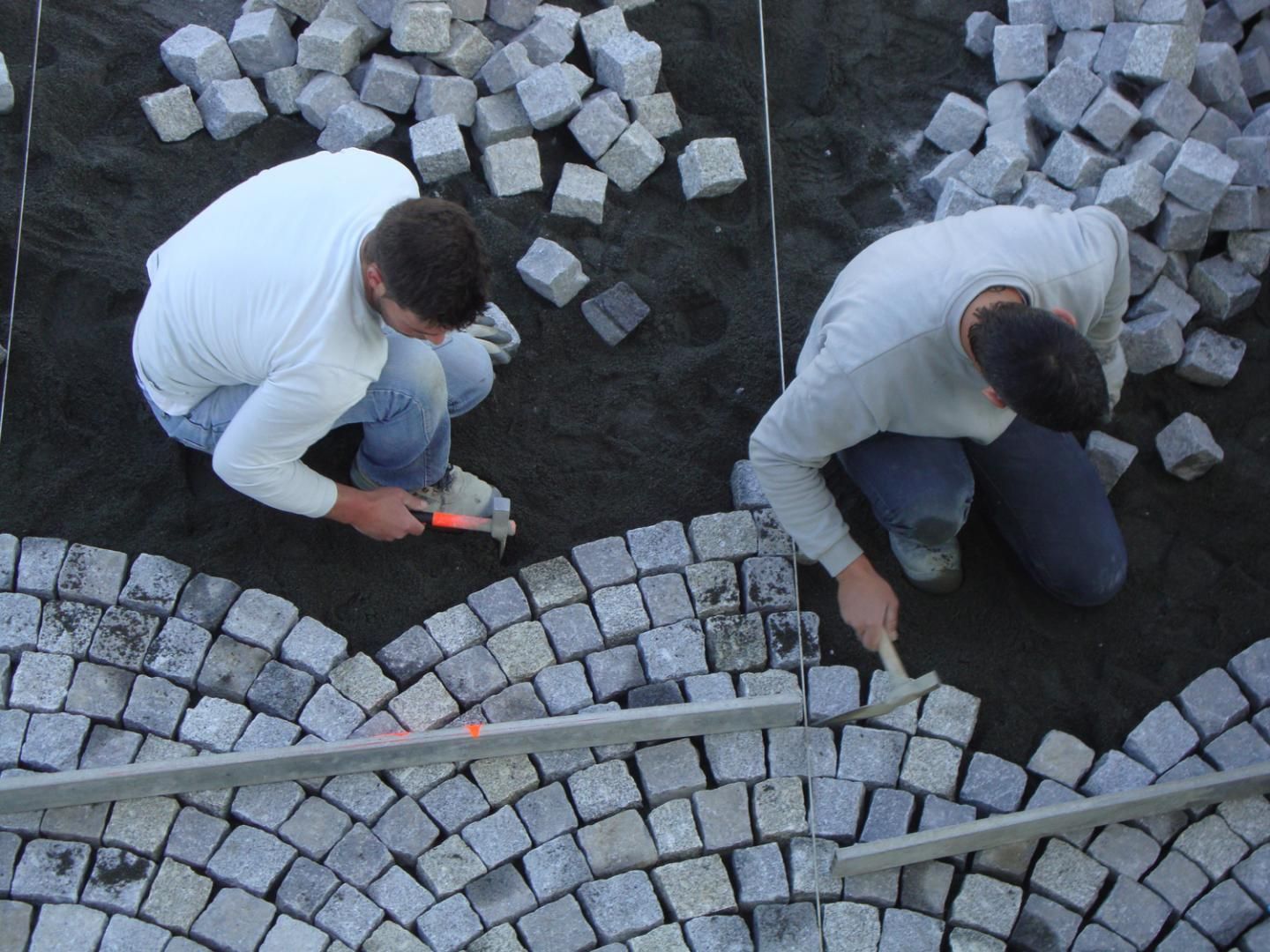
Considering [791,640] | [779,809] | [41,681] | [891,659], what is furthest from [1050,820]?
[41,681]

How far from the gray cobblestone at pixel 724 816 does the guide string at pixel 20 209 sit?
281cm

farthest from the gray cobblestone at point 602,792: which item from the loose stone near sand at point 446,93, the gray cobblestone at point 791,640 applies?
the loose stone near sand at point 446,93

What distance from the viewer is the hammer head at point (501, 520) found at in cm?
427

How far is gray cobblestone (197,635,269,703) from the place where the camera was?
4.05m

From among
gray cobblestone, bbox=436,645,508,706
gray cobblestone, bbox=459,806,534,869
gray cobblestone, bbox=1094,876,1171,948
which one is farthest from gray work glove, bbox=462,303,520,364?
gray cobblestone, bbox=1094,876,1171,948

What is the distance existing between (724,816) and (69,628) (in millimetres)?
2260

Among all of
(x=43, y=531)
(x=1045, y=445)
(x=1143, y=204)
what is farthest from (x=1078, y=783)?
(x=43, y=531)

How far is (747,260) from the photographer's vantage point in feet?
16.4

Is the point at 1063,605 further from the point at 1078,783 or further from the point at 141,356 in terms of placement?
the point at 141,356

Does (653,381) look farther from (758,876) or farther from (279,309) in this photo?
(758,876)

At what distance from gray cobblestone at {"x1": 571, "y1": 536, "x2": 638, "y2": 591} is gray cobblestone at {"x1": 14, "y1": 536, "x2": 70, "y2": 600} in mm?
1758

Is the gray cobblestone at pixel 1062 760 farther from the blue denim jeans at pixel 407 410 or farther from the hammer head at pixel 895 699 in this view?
the blue denim jeans at pixel 407 410

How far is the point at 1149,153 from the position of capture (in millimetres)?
4879

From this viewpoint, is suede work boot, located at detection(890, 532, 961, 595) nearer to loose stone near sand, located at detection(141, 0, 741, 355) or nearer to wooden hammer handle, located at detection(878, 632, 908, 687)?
wooden hammer handle, located at detection(878, 632, 908, 687)
